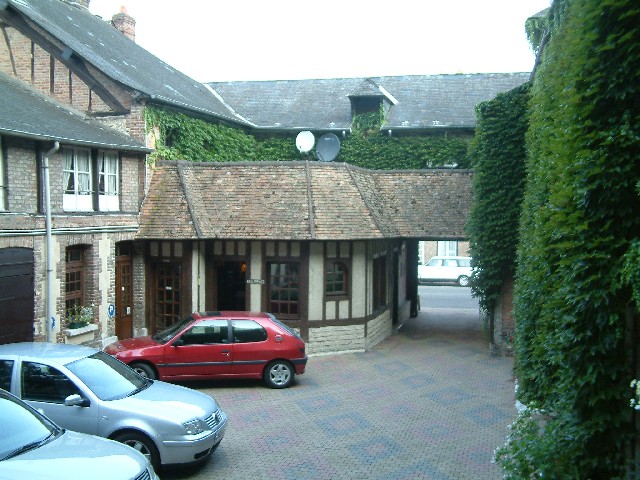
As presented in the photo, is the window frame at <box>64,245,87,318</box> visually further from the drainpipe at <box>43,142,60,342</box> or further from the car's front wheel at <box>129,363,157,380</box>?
the car's front wheel at <box>129,363,157,380</box>

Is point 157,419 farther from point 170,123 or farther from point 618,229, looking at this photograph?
point 170,123

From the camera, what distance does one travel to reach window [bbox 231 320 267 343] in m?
14.1

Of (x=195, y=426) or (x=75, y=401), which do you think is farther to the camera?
(x=195, y=426)

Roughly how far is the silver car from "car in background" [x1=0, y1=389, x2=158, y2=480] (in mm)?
1298

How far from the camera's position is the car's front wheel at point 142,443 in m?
8.86

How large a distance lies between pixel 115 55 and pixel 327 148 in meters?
7.70

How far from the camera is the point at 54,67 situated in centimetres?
1806

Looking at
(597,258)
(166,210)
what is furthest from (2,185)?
(597,258)

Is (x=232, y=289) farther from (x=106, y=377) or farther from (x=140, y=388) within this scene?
(x=106, y=377)

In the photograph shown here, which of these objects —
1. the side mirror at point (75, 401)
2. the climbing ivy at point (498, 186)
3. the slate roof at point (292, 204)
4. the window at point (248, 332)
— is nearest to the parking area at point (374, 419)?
the window at point (248, 332)

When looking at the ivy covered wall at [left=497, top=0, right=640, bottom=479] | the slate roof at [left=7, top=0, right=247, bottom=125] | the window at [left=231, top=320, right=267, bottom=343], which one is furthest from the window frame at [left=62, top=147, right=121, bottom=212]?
the ivy covered wall at [left=497, top=0, right=640, bottom=479]

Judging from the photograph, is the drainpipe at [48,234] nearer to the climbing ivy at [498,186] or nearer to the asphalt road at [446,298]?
the climbing ivy at [498,186]

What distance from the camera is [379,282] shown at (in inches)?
792

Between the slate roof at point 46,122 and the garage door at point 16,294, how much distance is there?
257 cm
